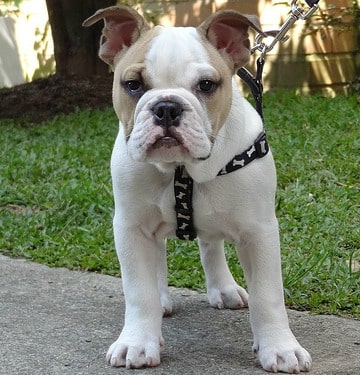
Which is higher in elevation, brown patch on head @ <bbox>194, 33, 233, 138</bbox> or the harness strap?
brown patch on head @ <bbox>194, 33, 233, 138</bbox>

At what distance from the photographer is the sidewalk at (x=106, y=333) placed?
13.1 ft

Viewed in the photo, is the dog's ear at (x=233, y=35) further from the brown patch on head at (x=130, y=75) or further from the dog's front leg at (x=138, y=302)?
the dog's front leg at (x=138, y=302)

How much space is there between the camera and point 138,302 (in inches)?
159

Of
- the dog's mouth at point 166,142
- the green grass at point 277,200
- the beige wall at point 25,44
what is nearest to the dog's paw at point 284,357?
the green grass at point 277,200

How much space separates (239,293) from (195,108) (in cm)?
155

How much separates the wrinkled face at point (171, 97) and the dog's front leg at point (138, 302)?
1.64ft

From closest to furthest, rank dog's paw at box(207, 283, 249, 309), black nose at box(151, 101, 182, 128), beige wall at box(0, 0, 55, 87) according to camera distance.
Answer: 1. black nose at box(151, 101, 182, 128)
2. dog's paw at box(207, 283, 249, 309)
3. beige wall at box(0, 0, 55, 87)

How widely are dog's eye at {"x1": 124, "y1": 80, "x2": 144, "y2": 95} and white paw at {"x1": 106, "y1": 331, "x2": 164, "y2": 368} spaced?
1.03 m

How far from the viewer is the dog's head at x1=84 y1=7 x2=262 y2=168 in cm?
363

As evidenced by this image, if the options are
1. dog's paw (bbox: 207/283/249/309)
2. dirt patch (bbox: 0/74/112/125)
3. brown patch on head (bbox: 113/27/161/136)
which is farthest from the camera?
dirt patch (bbox: 0/74/112/125)

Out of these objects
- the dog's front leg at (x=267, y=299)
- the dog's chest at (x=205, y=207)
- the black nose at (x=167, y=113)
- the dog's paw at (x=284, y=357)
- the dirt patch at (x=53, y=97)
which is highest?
the black nose at (x=167, y=113)

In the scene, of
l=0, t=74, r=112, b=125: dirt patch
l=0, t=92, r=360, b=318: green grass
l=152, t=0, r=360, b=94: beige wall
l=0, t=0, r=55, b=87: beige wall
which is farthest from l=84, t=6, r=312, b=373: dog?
l=0, t=0, r=55, b=87: beige wall

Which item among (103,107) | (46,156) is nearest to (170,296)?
(46,156)

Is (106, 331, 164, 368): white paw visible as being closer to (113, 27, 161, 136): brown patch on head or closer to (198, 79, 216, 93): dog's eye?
(113, 27, 161, 136): brown patch on head
